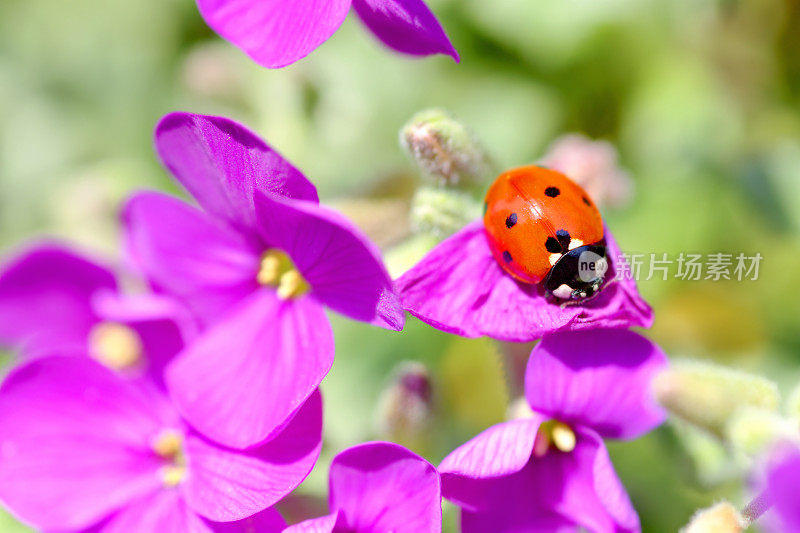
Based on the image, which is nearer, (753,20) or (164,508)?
(164,508)

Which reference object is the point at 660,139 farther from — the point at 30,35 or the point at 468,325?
the point at 30,35

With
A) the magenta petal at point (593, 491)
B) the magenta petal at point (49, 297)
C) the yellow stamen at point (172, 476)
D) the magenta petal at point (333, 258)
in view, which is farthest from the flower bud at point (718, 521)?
the magenta petal at point (49, 297)

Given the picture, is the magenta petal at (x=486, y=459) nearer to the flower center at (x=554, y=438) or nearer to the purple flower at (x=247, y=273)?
the flower center at (x=554, y=438)

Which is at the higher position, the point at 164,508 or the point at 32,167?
the point at 164,508

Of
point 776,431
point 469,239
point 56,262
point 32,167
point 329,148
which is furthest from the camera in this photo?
point 32,167

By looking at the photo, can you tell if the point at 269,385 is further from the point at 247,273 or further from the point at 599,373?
the point at 599,373

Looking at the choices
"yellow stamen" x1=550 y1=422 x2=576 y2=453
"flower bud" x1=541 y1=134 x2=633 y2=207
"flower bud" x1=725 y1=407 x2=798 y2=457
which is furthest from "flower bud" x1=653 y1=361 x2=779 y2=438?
"flower bud" x1=541 y1=134 x2=633 y2=207

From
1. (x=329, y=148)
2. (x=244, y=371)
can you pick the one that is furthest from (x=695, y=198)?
(x=244, y=371)
